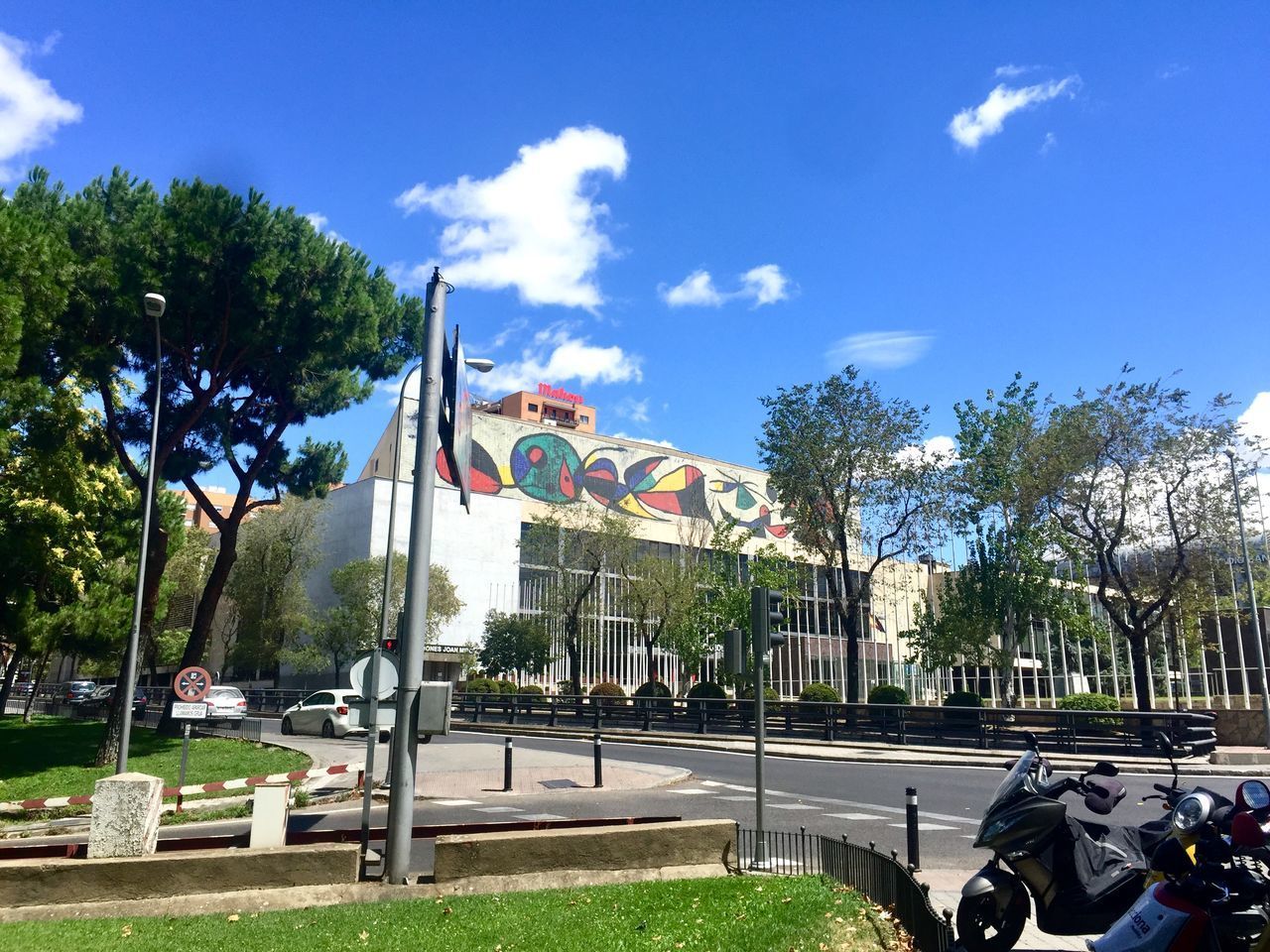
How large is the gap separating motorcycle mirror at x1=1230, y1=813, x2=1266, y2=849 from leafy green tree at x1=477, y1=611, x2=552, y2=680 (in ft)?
166

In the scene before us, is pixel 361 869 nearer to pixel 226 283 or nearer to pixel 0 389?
pixel 0 389

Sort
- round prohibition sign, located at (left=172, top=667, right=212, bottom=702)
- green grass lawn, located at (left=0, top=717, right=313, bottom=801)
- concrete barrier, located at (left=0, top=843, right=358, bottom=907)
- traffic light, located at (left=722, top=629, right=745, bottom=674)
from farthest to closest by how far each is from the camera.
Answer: green grass lawn, located at (left=0, top=717, right=313, bottom=801) → round prohibition sign, located at (left=172, top=667, right=212, bottom=702) → traffic light, located at (left=722, top=629, right=745, bottom=674) → concrete barrier, located at (left=0, top=843, right=358, bottom=907)

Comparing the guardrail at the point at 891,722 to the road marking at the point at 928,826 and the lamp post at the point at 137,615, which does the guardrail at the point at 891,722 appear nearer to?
the road marking at the point at 928,826

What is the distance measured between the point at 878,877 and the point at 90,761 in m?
21.2

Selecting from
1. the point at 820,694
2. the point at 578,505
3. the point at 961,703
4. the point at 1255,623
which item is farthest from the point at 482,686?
the point at 1255,623

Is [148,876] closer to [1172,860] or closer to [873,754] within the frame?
[1172,860]

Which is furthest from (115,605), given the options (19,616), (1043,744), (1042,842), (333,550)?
(1042,842)

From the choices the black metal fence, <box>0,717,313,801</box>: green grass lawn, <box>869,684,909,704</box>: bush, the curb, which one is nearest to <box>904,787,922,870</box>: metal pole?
the black metal fence

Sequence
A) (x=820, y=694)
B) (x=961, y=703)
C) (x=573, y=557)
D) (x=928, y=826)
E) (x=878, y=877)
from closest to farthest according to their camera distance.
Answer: (x=878, y=877), (x=928, y=826), (x=961, y=703), (x=820, y=694), (x=573, y=557)

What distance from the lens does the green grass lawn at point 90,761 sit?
18.2 m

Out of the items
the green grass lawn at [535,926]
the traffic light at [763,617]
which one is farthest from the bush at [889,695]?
the green grass lawn at [535,926]

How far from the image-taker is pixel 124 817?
8008mm

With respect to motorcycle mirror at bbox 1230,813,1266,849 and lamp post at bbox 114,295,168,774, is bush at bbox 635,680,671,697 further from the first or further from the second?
motorcycle mirror at bbox 1230,813,1266,849

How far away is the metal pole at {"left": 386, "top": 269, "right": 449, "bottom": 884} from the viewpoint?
8.16m
